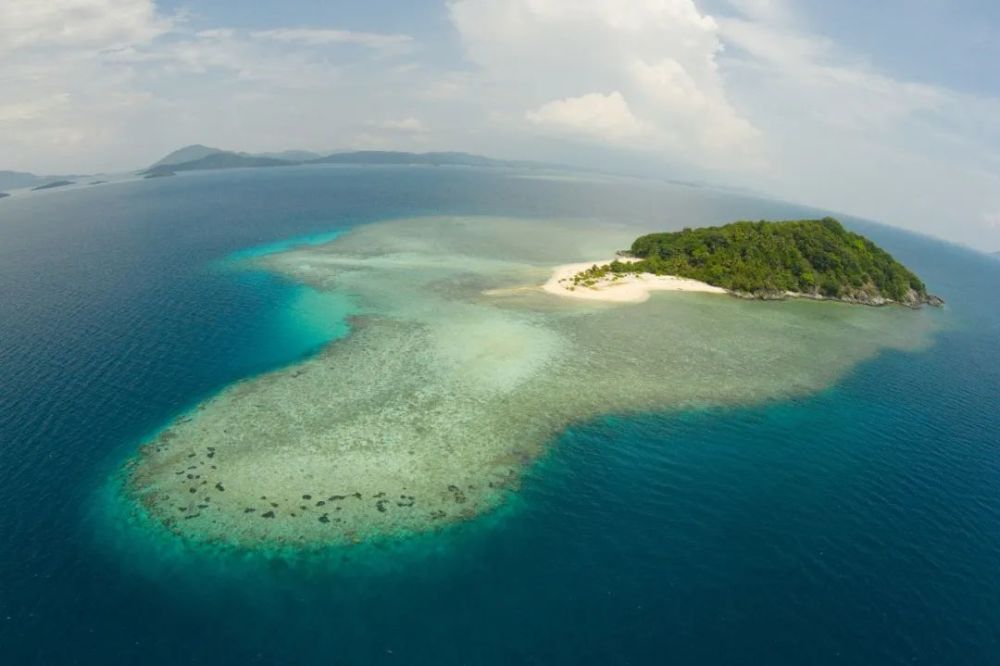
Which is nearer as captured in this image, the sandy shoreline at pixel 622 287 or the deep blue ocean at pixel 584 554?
the deep blue ocean at pixel 584 554

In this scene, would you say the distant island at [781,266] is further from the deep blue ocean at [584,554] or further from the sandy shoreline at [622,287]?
the deep blue ocean at [584,554]

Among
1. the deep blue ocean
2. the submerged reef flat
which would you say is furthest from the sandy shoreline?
the deep blue ocean

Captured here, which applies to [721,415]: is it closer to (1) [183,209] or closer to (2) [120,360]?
(2) [120,360]

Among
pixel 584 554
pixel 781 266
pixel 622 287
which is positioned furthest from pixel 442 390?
pixel 781 266

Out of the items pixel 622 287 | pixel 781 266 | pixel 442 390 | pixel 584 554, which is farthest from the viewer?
pixel 781 266

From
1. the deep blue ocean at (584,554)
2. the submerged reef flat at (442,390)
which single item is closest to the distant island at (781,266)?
the submerged reef flat at (442,390)

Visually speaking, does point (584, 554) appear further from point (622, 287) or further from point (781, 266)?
point (781, 266)

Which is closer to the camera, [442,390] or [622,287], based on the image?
[442,390]
